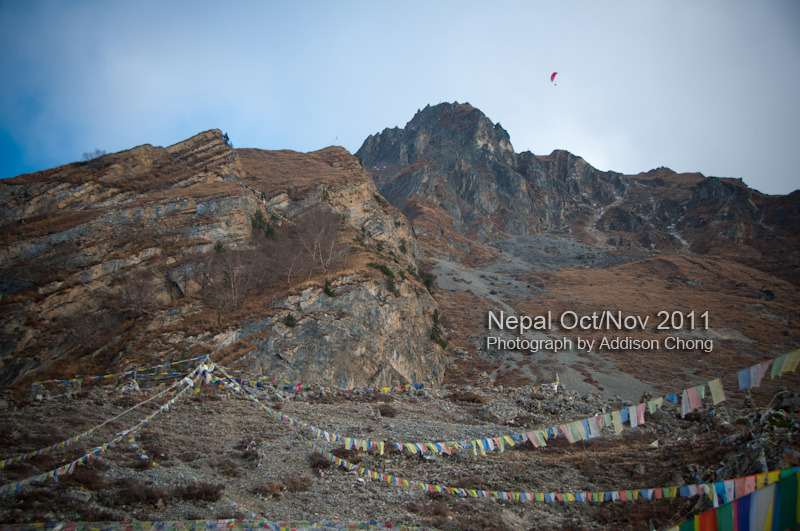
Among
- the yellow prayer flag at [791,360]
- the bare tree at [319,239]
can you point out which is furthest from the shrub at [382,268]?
the yellow prayer flag at [791,360]

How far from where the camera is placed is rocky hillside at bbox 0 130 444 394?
22.0 m

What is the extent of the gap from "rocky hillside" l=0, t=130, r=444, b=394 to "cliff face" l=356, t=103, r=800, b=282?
6428 centimetres

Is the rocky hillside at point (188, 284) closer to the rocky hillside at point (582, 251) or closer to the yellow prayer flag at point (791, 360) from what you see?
the rocky hillside at point (582, 251)

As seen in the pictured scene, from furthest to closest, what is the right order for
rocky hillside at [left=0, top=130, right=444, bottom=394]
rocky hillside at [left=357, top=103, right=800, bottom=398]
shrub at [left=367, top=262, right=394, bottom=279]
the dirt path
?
1. rocky hillside at [left=357, top=103, right=800, bottom=398]
2. the dirt path
3. shrub at [left=367, top=262, right=394, bottom=279]
4. rocky hillside at [left=0, top=130, right=444, bottom=394]

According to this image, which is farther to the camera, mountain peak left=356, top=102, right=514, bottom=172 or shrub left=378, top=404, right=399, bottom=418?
mountain peak left=356, top=102, right=514, bottom=172

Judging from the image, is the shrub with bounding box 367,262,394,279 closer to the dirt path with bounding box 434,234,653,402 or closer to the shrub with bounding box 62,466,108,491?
the dirt path with bounding box 434,234,653,402

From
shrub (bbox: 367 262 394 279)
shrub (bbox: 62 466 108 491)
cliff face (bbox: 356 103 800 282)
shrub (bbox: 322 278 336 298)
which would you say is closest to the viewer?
shrub (bbox: 62 466 108 491)

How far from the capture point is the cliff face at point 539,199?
115 meters

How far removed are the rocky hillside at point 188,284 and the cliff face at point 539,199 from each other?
211 feet

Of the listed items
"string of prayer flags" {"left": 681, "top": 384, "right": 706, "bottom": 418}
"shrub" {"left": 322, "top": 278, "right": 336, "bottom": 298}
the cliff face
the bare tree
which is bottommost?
"string of prayer flags" {"left": 681, "top": 384, "right": 706, "bottom": 418}

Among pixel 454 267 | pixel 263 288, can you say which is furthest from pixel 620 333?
pixel 263 288

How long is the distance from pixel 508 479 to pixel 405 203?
123m

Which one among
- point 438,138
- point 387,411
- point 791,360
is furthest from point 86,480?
point 438,138

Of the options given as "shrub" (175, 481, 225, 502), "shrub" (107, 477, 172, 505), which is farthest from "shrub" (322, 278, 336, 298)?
"shrub" (107, 477, 172, 505)
